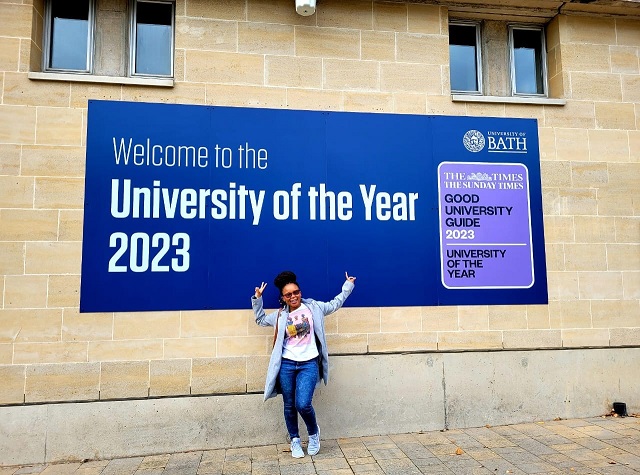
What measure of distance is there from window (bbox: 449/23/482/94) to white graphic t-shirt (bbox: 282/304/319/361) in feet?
12.0

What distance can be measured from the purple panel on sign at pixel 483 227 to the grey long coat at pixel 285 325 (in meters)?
1.54

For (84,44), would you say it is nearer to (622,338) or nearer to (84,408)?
(84,408)

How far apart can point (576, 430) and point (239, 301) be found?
13.1ft

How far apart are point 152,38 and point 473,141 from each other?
408 centimetres

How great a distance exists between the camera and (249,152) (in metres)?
5.52

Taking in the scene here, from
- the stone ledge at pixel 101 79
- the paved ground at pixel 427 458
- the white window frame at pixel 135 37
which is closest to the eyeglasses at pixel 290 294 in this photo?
the paved ground at pixel 427 458

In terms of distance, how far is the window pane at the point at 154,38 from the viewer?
18.8ft

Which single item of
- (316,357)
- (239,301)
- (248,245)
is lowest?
(316,357)

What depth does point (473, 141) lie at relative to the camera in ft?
19.5

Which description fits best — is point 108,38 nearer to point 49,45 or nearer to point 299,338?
point 49,45

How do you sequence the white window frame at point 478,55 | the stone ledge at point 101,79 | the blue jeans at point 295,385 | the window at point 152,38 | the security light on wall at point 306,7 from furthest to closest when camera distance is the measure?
the white window frame at point 478,55
the window at point 152,38
the security light on wall at point 306,7
the stone ledge at point 101,79
the blue jeans at point 295,385

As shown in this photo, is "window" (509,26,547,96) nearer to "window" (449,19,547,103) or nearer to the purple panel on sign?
"window" (449,19,547,103)

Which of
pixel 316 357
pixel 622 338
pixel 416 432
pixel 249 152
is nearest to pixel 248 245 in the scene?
pixel 249 152

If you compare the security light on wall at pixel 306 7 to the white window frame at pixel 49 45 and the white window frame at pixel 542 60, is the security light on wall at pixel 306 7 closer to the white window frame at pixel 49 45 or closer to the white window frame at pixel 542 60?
the white window frame at pixel 49 45
